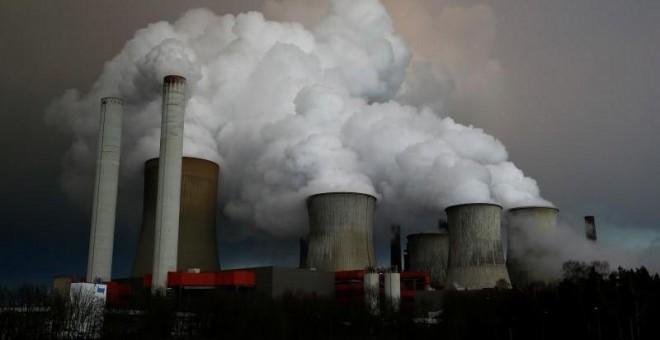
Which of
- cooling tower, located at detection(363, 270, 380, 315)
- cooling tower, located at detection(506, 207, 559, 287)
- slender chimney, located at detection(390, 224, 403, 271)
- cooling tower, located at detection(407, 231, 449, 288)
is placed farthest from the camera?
slender chimney, located at detection(390, 224, 403, 271)

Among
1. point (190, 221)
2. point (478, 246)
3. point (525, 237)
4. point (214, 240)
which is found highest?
point (190, 221)

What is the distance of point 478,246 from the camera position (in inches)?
1289

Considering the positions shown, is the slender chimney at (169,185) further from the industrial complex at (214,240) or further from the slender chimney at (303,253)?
the slender chimney at (303,253)

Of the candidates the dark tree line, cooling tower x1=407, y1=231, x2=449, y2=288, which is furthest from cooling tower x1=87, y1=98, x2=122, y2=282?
cooling tower x1=407, y1=231, x2=449, y2=288

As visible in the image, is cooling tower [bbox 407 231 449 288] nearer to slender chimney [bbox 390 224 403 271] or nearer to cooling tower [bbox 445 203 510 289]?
slender chimney [bbox 390 224 403 271]

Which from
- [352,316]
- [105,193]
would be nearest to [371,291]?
[352,316]

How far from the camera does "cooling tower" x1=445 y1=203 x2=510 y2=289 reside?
3291cm

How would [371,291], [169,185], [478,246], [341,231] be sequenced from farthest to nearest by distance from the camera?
1. [478,246]
2. [341,231]
3. [169,185]
4. [371,291]

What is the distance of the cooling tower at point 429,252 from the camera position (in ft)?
135

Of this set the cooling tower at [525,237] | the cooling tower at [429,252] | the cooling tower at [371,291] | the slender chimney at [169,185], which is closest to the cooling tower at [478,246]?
the cooling tower at [525,237]

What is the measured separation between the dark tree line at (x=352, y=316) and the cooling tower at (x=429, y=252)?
8.48m

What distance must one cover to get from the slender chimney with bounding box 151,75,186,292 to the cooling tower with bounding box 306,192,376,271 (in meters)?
6.13

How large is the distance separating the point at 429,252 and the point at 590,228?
8.76m

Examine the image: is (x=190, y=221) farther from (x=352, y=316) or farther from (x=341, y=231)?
(x=352, y=316)
